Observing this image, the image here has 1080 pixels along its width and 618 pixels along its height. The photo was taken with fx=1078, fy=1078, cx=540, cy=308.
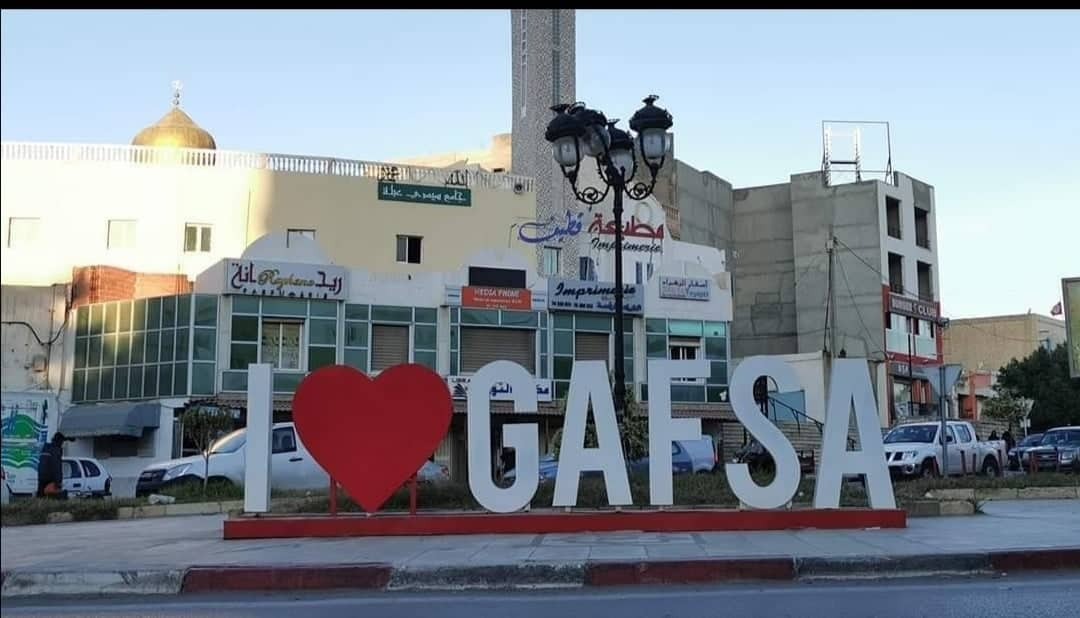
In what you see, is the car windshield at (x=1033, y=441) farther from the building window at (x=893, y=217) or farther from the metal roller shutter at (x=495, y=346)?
the building window at (x=893, y=217)

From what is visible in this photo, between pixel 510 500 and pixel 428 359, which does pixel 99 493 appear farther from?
pixel 510 500

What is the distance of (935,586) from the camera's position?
8.37 m

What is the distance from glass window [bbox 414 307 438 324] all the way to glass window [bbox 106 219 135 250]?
34.7ft

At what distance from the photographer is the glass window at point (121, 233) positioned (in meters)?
37.8

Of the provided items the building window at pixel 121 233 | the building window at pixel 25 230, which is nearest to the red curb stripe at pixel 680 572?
the building window at pixel 121 233

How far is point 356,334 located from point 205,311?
4.81 metres

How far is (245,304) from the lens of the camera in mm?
34188

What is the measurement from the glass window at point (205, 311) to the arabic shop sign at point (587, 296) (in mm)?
11391

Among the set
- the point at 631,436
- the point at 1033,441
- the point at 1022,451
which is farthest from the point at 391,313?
the point at 1033,441

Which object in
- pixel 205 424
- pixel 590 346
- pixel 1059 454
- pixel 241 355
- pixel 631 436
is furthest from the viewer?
pixel 590 346

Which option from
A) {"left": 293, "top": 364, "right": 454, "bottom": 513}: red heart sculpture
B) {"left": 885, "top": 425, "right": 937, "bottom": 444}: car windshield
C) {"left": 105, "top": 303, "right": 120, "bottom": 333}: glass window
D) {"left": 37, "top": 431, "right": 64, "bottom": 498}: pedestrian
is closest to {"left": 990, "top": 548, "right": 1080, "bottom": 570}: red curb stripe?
{"left": 293, "top": 364, "right": 454, "bottom": 513}: red heart sculpture

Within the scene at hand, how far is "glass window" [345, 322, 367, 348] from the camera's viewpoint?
116ft

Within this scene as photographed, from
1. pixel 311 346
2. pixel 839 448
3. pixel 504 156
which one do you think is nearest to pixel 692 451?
pixel 839 448

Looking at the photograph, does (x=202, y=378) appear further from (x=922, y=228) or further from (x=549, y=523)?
(x=922, y=228)
